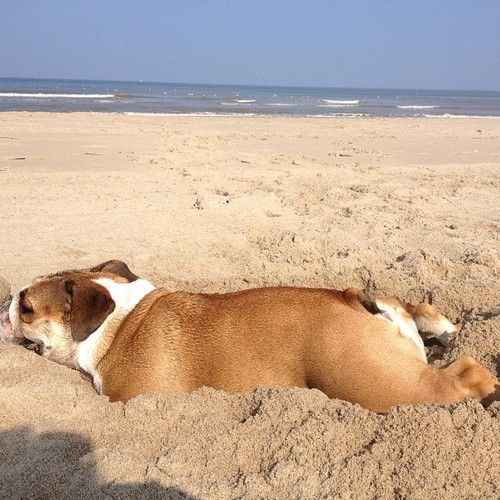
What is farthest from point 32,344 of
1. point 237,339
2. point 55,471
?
point 237,339

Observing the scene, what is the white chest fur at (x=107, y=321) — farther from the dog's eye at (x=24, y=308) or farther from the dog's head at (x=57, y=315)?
the dog's eye at (x=24, y=308)

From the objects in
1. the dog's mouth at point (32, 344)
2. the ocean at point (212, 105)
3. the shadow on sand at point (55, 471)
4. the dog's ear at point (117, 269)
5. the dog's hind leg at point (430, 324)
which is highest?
the ocean at point (212, 105)

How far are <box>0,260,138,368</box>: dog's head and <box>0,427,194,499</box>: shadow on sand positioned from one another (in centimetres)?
75

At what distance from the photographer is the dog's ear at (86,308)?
3.61m

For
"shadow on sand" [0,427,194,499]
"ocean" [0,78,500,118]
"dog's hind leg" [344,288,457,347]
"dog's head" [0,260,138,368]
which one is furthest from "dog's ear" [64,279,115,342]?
"ocean" [0,78,500,118]

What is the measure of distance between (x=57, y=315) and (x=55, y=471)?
48.5 inches

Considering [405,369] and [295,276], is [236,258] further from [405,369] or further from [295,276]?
[405,369]

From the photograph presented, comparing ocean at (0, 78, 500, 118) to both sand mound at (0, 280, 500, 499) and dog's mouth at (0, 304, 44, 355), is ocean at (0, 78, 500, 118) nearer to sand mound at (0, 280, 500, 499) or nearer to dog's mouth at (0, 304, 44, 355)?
dog's mouth at (0, 304, 44, 355)

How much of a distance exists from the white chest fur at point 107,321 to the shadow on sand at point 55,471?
619 mm

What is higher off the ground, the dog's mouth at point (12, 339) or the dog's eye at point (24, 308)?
the dog's eye at point (24, 308)

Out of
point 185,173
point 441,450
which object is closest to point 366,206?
point 185,173

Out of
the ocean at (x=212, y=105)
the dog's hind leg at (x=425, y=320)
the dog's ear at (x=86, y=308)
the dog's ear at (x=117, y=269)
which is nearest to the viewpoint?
the dog's ear at (x=86, y=308)

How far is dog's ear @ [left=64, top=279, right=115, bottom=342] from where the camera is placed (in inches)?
142

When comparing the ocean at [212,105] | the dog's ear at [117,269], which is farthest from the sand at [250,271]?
the ocean at [212,105]
